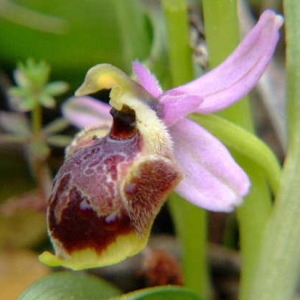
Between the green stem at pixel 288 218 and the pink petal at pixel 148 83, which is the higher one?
the pink petal at pixel 148 83

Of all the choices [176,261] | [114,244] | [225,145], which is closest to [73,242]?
[114,244]

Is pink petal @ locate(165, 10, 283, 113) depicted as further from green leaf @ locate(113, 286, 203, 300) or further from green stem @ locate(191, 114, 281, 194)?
green leaf @ locate(113, 286, 203, 300)

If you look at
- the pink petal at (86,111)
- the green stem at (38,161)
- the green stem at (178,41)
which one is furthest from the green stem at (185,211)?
the green stem at (38,161)

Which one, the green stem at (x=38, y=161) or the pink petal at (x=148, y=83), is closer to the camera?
the pink petal at (x=148, y=83)

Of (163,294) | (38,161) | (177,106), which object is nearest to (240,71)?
(177,106)

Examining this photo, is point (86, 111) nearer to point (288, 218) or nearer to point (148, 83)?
point (148, 83)

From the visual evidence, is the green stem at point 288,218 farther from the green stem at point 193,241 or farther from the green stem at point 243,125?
the green stem at point 193,241

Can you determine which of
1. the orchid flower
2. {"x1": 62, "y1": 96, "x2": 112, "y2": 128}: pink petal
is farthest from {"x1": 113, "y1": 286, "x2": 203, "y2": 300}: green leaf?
{"x1": 62, "y1": 96, "x2": 112, "y2": 128}: pink petal
